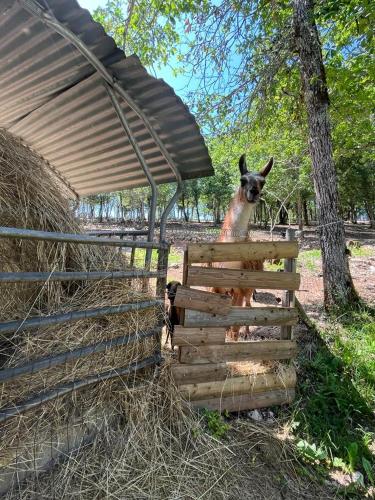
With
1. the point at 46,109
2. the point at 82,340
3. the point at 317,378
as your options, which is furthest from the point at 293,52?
the point at 82,340

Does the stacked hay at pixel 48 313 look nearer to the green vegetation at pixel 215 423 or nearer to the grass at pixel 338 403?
the green vegetation at pixel 215 423

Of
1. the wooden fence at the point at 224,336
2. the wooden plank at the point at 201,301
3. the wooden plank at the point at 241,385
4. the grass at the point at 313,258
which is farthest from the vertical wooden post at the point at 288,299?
the grass at the point at 313,258

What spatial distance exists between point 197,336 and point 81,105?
250 centimetres

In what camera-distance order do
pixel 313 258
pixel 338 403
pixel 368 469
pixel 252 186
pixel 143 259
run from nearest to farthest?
pixel 368 469
pixel 338 403
pixel 143 259
pixel 252 186
pixel 313 258

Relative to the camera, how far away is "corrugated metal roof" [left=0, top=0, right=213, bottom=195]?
2.21 m

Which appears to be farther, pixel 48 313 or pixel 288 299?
pixel 288 299

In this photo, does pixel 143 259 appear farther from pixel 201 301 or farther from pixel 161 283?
pixel 201 301

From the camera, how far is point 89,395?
92.9 inches

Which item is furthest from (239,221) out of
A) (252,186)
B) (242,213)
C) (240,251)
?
(240,251)

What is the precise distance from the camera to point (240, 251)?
3168 millimetres

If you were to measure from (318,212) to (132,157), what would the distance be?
12.9 feet

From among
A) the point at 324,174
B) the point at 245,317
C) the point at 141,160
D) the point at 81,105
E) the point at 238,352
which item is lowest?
the point at 238,352

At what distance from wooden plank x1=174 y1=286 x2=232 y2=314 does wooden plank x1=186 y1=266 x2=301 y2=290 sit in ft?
0.30

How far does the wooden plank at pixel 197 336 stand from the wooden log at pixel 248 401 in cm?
57
